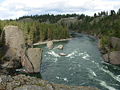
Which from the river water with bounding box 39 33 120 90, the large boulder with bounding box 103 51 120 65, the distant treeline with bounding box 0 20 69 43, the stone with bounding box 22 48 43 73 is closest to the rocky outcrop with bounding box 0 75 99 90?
the river water with bounding box 39 33 120 90

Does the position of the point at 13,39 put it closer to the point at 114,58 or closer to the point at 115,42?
the point at 114,58

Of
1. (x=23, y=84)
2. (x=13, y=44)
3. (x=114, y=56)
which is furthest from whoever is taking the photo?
(x=114, y=56)

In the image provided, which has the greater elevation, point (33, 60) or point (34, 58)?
point (34, 58)

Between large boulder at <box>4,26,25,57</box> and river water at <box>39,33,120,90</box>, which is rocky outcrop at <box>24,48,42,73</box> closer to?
river water at <box>39,33,120,90</box>

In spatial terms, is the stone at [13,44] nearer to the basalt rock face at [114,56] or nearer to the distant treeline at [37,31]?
the basalt rock face at [114,56]

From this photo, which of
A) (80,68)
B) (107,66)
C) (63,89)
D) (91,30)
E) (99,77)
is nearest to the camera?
(63,89)

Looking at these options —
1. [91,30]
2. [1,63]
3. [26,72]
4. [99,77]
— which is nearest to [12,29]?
[1,63]

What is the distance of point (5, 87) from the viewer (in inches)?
603

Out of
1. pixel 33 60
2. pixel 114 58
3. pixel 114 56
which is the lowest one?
pixel 114 58

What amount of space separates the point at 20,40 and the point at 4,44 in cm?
525

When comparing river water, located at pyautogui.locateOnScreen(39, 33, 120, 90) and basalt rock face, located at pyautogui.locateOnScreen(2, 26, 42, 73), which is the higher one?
basalt rock face, located at pyautogui.locateOnScreen(2, 26, 42, 73)

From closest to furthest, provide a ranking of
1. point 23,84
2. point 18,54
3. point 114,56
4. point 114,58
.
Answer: point 23,84 → point 18,54 → point 114,58 → point 114,56

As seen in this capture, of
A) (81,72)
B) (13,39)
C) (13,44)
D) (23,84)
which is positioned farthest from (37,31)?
(23,84)

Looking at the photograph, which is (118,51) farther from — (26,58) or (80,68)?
(26,58)
